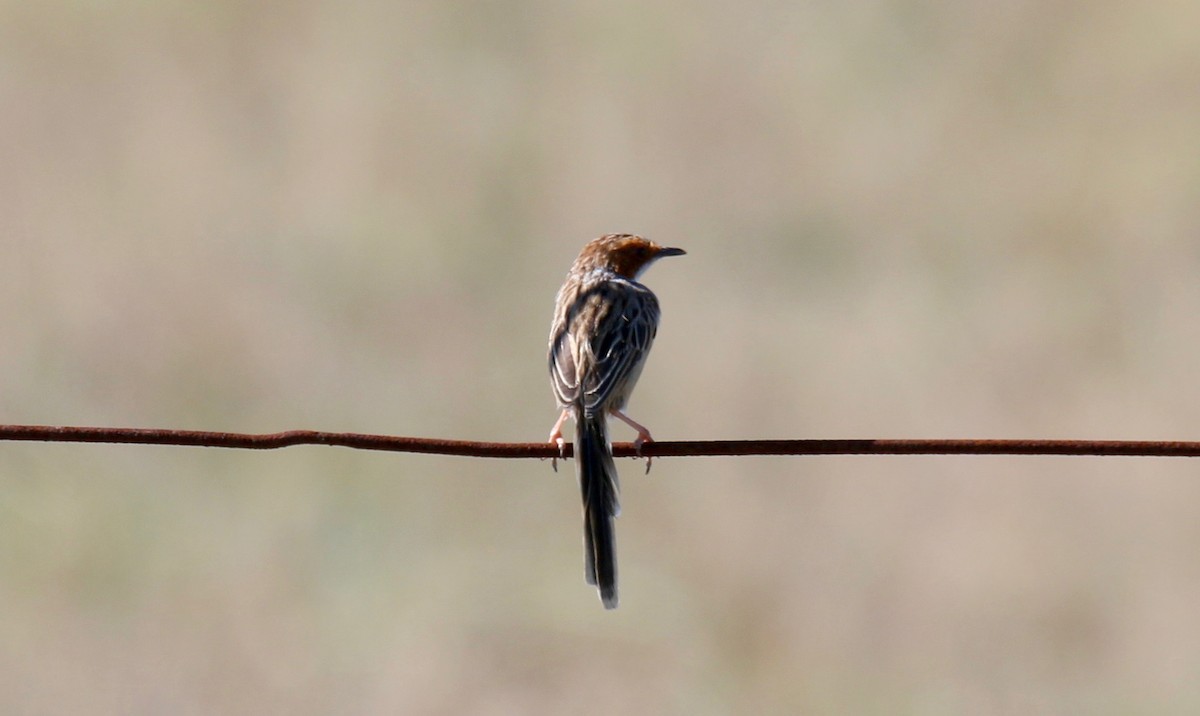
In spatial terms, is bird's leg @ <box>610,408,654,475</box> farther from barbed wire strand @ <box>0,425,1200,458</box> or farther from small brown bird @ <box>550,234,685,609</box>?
barbed wire strand @ <box>0,425,1200,458</box>

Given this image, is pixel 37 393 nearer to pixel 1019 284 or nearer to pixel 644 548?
pixel 644 548

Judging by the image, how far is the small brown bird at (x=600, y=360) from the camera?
7.17m

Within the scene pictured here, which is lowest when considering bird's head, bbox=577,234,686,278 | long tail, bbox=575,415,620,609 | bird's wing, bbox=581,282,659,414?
long tail, bbox=575,415,620,609

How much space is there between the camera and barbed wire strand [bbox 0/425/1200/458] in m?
5.23

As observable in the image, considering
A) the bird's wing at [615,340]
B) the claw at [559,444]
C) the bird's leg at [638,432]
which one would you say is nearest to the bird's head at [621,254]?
the bird's wing at [615,340]

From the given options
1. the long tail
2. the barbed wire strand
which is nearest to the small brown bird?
the long tail

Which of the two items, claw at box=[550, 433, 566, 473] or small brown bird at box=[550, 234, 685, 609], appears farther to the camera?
small brown bird at box=[550, 234, 685, 609]

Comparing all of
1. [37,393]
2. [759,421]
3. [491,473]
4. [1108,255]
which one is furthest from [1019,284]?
[37,393]

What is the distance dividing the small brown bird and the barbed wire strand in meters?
0.94

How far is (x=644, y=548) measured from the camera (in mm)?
25625

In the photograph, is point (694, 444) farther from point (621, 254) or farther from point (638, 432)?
point (621, 254)

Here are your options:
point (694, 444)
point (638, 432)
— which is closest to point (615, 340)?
point (638, 432)

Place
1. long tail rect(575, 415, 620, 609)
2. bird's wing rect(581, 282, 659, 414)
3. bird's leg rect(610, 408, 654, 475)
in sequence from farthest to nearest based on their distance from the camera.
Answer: bird's wing rect(581, 282, 659, 414)
long tail rect(575, 415, 620, 609)
bird's leg rect(610, 408, 654, 475)

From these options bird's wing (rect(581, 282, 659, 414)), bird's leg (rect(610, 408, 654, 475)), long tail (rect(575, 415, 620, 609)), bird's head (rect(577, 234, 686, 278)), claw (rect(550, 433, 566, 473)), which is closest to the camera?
bird's leg (rect(610, 408, 654, 475))
